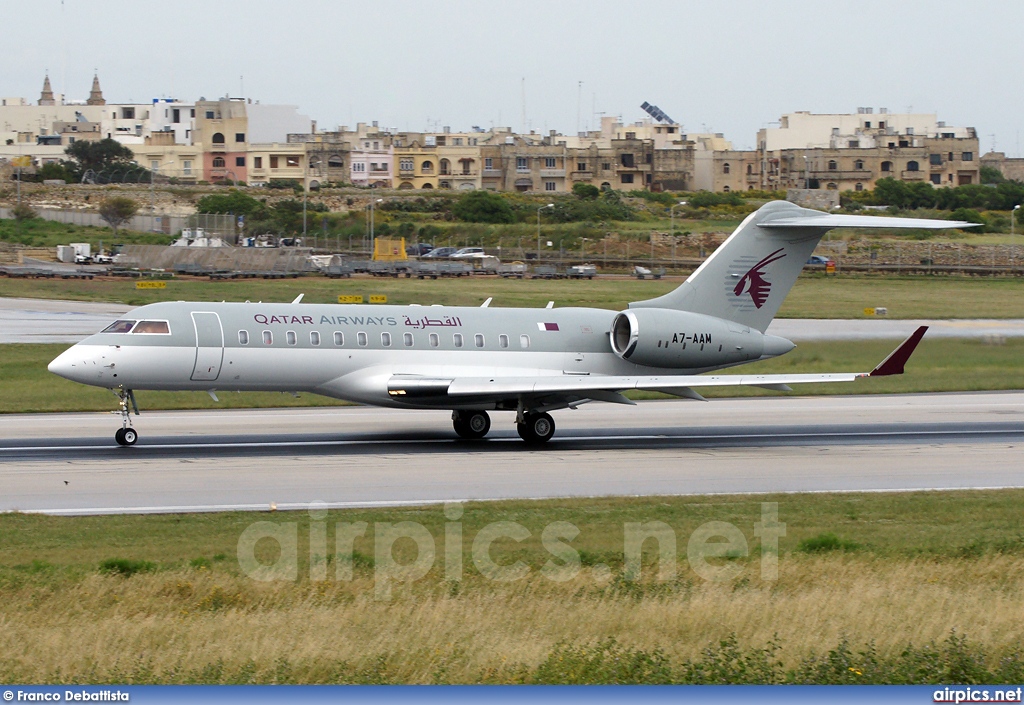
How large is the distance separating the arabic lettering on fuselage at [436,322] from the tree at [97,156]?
148517 millimetres

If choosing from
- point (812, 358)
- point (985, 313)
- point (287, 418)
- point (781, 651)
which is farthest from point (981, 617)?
point (985, 313)

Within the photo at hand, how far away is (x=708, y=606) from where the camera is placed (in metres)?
12.9

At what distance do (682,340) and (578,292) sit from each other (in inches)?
1725

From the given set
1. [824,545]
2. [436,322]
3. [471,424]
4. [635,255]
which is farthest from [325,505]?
[635,255]

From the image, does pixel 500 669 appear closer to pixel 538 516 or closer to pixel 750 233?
pixel 538 516

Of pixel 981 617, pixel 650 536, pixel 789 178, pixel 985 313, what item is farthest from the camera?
pixel 789 178

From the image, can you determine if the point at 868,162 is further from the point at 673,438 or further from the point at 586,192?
A: the point at 673,438

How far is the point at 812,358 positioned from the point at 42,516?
25233 mm

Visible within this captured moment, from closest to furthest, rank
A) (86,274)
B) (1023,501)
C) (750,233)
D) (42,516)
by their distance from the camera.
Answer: (42,516)
(1023,501)
(750,233)
(86,274)

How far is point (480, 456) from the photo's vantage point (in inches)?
1056

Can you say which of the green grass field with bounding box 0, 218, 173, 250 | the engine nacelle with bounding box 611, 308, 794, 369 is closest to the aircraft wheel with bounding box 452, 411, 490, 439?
the engine nacelle with bounding box 611, 308, 794, 369

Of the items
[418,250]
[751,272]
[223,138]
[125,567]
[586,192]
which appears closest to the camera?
[125,567]

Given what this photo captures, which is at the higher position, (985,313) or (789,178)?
(789,178)

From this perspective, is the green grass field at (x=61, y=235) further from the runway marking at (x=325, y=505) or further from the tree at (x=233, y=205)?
the runway marking at (x=325, y=505)
